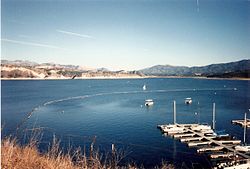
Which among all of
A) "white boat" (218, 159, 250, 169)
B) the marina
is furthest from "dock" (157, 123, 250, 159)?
"white boat" (218, 159, 250, 169)

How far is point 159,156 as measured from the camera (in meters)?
29.8

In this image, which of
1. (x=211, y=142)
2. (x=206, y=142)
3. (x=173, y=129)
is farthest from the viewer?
(x=173, y=129)

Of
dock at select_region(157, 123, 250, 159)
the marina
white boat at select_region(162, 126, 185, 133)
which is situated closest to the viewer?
the marina

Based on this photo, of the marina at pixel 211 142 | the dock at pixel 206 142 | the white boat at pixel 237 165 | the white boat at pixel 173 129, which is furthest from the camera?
the white boat at pixel 173 129

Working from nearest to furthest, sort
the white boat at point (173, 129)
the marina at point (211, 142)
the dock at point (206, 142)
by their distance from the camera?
the marina at point (211, 142)
the dock at point (206, 142)
the white boat at point (173, 129)

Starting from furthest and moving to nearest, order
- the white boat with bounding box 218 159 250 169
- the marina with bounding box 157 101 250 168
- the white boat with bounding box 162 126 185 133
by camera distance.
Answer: the white boat with bounding box 162 126 185 133
the marina with bounding box 157 101 250 168
the white boat with bounding box 218 159 250 169

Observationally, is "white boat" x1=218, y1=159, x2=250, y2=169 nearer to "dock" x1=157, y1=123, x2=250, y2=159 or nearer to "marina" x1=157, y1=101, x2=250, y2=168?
"marina" x1=157, y1=101, x2=250, y2=168

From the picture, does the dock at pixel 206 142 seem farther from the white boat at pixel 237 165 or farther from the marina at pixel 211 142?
the white boat at pixel 237 165

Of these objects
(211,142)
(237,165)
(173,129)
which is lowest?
(211,142)

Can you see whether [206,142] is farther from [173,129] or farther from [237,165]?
[237,165]

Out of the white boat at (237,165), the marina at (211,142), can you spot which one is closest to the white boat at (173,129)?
the marina at (211,142)

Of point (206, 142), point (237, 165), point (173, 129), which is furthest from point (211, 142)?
point (237, 165)

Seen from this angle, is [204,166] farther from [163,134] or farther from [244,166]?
[163,134]

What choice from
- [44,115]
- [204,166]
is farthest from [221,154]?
[44,115]
